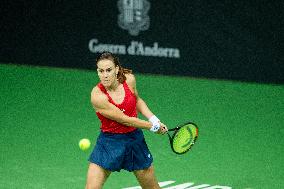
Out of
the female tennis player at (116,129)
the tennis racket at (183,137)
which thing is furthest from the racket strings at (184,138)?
the female tennis player at (116,129)

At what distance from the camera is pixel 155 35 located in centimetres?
1589

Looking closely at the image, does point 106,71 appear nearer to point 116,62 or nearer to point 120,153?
point 116,62

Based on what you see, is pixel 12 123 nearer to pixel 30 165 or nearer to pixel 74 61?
pixel 30 165

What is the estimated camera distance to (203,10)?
15414mm

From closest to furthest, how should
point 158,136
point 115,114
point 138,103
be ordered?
1. point 115,114
2. point 138,103
3. point 158,136

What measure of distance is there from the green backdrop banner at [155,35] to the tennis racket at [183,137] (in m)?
7.46

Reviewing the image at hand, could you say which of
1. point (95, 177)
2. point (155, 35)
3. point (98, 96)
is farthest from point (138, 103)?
point (155, 35)

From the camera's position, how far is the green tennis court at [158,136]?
1001cm

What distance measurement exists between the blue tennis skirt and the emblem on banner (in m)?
8.23

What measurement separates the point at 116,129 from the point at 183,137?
69 cm

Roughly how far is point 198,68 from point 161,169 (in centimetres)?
566

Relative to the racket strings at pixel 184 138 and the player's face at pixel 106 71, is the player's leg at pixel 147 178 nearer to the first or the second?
the racket strings at pixel 184 138

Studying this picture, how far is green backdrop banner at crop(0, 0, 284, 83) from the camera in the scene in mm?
15195

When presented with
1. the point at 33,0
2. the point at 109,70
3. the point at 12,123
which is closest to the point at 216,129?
the point at 12,123
